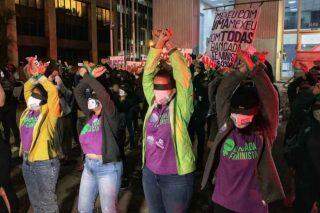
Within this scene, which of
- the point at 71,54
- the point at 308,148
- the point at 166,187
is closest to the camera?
the point at 166,187

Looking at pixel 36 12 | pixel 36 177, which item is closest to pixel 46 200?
pixel 36 177

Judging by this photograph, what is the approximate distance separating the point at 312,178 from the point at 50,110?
113 inches

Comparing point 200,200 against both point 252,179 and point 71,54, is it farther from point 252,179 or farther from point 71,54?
point 71,54

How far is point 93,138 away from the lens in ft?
12.7

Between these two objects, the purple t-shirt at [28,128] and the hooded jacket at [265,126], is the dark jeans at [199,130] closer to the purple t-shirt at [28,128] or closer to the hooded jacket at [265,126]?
the purple t-shirt at [28,128]

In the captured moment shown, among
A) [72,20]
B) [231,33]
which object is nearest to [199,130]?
[231,33]

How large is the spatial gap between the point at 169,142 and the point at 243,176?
0.72m

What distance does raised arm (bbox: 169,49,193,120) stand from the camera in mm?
3451

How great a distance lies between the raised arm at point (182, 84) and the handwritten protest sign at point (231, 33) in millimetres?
4292

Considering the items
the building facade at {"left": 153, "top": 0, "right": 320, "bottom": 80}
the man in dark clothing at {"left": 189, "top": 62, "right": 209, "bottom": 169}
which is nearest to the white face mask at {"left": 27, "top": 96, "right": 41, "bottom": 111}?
the man in dark clothing at {"left": 189, "top": 62, "right": 209, "bottom": 169}

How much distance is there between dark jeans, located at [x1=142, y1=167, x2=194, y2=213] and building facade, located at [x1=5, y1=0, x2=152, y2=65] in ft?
71.6

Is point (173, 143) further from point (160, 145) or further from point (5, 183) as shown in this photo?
point (5, 183)

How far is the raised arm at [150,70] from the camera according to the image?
3619 mm

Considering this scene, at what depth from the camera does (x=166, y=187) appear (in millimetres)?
3322
